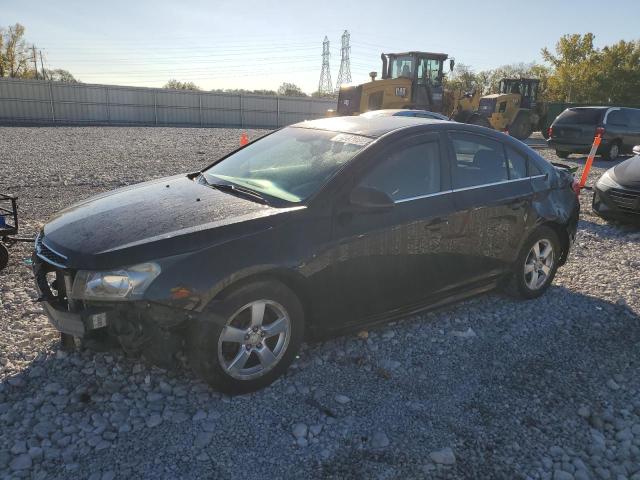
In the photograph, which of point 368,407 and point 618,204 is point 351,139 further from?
point 618,204

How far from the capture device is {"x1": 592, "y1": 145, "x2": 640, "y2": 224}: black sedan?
7.34 metres

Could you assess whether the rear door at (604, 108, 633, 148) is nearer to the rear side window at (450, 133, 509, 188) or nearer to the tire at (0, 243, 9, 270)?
the rear side window at (450, 133, 509, 188)

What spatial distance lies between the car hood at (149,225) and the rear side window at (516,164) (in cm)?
235

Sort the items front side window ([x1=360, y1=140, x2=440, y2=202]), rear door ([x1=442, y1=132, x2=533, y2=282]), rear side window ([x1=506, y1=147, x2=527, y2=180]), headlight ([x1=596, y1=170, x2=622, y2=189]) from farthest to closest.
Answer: headlight ([x1=596, y1=170, x2=622, y2=189]), rear side window ([x1=506, y1=147, x2=527, y2=180]), rear door ([x1=442, y1=132, x2=533, y2=282]), front side window ([x1=360, y1=140, x2=440, y2=202])

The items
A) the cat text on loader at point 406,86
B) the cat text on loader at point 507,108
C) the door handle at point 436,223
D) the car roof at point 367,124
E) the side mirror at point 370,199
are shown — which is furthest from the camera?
the cat text on loader at point 507,108

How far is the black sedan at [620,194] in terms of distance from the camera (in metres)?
7.34

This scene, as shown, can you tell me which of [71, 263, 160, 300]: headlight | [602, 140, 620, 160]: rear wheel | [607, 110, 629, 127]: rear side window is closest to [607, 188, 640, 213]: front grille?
[71, 263, 160, 300]: headlight

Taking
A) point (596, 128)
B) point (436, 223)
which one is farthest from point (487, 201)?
point (596, 128)

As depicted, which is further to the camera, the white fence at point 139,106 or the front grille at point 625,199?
the white fence at point 139,106

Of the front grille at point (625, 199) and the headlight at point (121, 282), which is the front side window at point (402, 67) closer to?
the front grille at point (625, 199)

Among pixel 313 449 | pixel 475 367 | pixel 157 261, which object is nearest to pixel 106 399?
pixel 157 261

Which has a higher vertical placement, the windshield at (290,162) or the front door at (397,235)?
the windshield at (290,162)

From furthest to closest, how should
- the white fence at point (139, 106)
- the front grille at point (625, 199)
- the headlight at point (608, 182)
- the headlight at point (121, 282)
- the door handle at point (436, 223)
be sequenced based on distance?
1. the white fence at point (139, 106)
2. the headlight at point (608, 182)
3. the front grille at point (625, 199)
4. the door handle at point (436, 223)
5. the headlight at point (121, 282)

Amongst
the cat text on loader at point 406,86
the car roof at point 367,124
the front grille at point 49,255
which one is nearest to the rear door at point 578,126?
the cat text on loader at point 406,86
